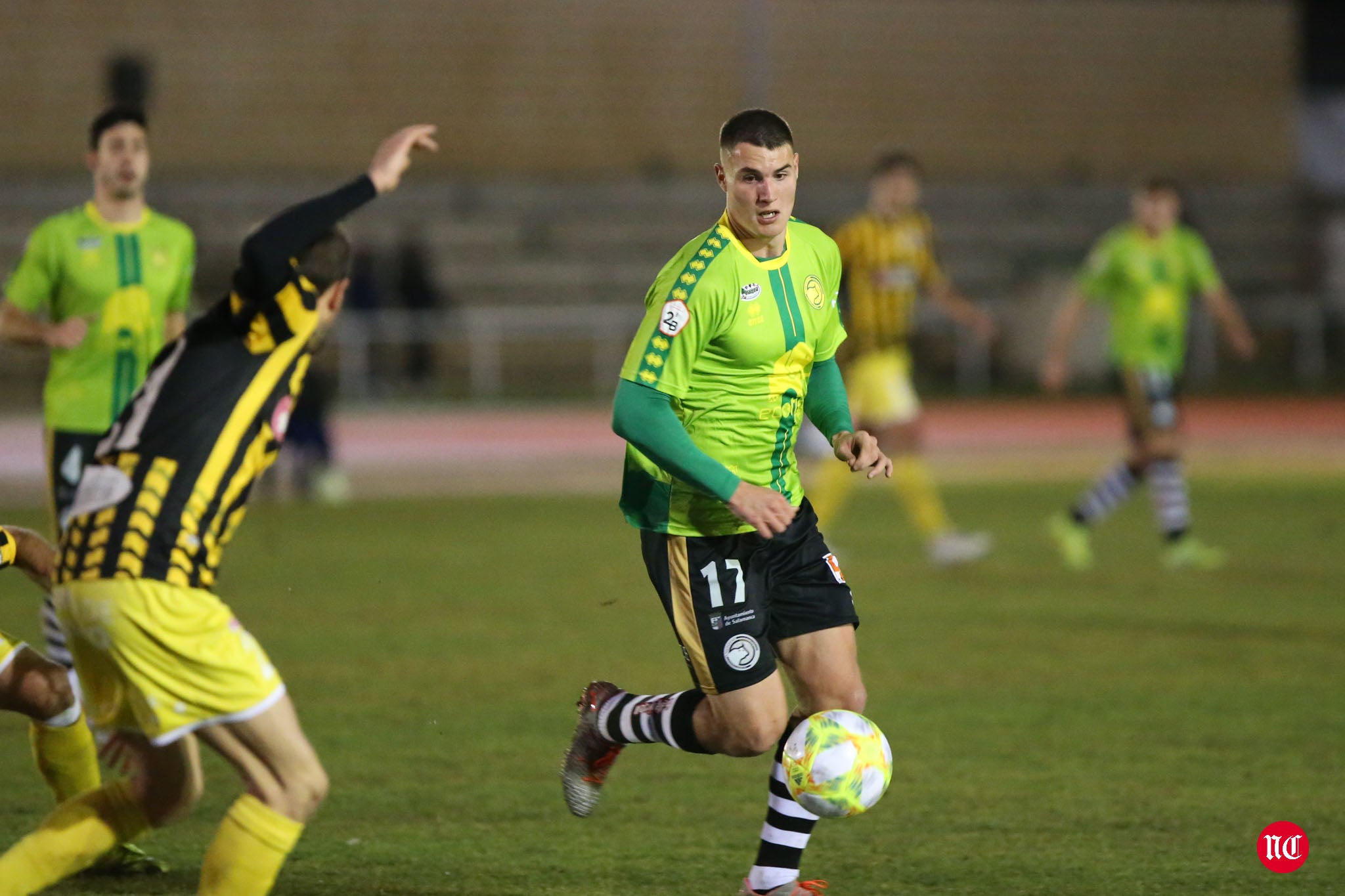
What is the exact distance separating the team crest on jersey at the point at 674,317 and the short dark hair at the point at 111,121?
2.95m

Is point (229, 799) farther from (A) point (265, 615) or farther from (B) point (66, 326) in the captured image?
(A) point (265, 615)

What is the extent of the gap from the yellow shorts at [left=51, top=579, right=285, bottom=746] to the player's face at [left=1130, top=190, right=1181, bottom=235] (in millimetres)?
8956

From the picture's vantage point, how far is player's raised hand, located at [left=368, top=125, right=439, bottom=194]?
15.6ft

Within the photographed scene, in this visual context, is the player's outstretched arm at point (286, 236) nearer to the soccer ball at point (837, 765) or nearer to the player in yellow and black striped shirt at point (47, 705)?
the player in yellow and black striped shirt at point (47, 705)

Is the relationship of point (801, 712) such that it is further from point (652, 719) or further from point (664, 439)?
point (664, 439)

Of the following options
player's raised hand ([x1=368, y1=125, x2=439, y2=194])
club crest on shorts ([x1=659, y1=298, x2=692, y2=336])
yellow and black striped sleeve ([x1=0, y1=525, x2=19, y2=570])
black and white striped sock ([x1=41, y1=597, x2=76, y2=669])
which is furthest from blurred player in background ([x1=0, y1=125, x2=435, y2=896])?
black and white striped sock ([x1=41, y1=597, x2=76, y2=669])

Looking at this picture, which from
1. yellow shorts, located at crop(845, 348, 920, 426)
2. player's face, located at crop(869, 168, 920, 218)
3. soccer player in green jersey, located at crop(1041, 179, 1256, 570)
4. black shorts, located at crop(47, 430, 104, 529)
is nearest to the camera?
black shorts, located at crop(47, 430, 104, 529)

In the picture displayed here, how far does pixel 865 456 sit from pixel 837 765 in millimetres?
850

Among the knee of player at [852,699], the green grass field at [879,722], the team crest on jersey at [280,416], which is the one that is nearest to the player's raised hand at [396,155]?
the team crest on jersey at [280,416]

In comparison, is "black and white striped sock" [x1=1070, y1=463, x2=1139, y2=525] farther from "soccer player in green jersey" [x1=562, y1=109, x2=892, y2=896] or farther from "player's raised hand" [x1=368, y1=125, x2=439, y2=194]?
"player's raised hand" [x1=368, y1=125, x2=439, y2=194]

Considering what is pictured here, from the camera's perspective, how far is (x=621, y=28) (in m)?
33.8

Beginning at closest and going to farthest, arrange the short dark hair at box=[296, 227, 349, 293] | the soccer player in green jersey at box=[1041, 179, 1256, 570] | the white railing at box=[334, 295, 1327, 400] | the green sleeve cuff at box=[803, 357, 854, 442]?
the short dark hair at box=[296, 227, 349, 293] < the green sleeve cuff at box=[803, 357, 854, 442] < the soccer player in green jersey at box=[1041, 179, 1256, 570] < the white railing at box=[334, 295, 1327, 400]

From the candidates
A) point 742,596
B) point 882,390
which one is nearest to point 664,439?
point 742,596

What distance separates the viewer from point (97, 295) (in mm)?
6996
